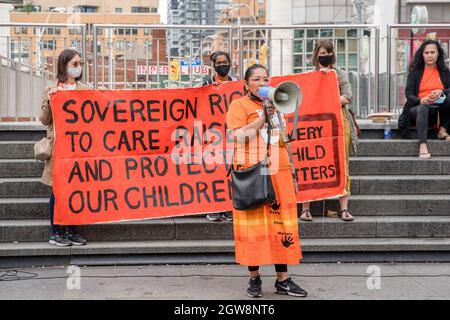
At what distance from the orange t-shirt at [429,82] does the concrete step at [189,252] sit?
2300 millimetres

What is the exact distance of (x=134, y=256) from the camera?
8.39m

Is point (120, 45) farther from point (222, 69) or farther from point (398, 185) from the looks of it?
point (398, 185)

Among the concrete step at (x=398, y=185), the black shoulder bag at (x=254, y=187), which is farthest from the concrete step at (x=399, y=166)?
the black shoulder bag at (x=254, y=187)

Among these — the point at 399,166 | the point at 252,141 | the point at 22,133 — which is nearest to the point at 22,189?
the point at 22,133

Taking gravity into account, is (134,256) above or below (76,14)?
below

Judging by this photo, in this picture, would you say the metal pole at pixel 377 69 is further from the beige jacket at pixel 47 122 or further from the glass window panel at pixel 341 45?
the beige jacket at pixel 47 122

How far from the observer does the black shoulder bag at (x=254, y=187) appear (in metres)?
6.86

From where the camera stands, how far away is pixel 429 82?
10188 mm

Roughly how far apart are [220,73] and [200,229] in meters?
1.83

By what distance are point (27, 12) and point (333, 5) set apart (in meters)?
22.7
